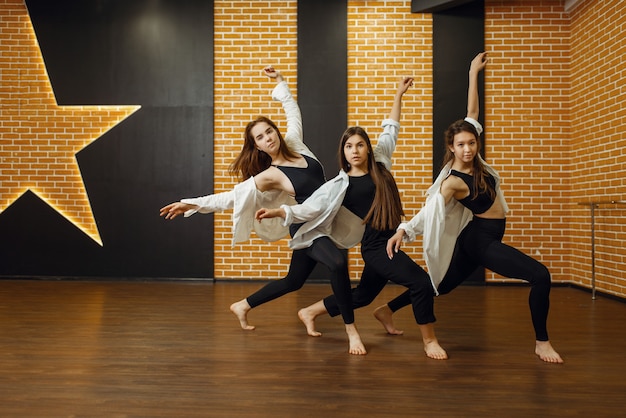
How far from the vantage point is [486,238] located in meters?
2.99

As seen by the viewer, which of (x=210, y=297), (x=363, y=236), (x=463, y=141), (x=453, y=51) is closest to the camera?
(x=463, y=141)

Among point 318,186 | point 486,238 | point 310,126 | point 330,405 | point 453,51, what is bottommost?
point 330,405

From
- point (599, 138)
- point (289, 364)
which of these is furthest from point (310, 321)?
point (599, 138)

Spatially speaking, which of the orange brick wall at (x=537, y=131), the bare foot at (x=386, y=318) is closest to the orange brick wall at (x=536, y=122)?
the orange brick wall at (x=537, y=131)

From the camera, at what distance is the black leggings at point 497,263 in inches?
110

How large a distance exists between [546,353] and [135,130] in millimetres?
4562

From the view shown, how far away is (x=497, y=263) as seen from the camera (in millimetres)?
2898

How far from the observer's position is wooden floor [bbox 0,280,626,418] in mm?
2184

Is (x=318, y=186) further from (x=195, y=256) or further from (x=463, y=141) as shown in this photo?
(x=195, y=256)

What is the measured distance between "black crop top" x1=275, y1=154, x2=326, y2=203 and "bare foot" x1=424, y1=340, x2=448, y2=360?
1064 mm

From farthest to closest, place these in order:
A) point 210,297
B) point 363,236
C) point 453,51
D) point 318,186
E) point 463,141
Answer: point 453,51 < point 210,297 < point 318,186 < point 363,236 < point 463,141

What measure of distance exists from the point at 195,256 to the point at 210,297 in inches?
42.4

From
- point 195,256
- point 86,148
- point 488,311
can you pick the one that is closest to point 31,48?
point 86,148

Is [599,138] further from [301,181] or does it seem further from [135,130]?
[135,130]
